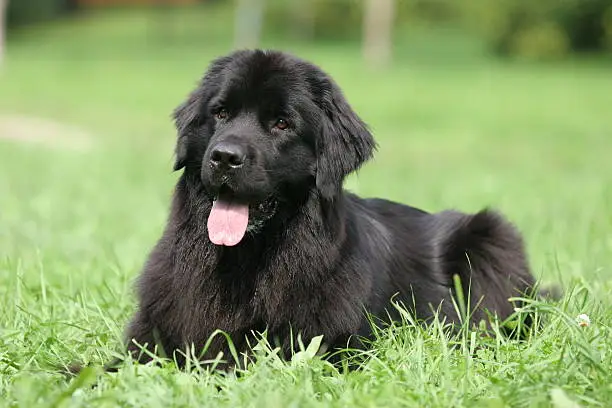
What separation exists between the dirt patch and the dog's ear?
13105mm

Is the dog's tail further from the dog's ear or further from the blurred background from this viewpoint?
the dog's ear

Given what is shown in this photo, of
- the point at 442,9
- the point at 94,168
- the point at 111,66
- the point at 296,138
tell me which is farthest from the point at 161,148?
the point at 442,9

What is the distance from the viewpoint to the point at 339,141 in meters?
4.22

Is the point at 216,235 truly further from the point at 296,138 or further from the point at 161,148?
the point at 161,148

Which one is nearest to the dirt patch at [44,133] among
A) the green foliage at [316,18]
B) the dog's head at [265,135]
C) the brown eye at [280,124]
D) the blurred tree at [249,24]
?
the dog's head at [265,135]

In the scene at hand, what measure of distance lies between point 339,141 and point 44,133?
53.2 feet

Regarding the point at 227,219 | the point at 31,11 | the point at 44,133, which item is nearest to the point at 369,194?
the point at 227,219

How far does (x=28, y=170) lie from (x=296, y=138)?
9656 mm

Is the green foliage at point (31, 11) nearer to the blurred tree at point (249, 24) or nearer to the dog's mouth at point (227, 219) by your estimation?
the blurred tree at point (249, 24)

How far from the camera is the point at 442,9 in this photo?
2291 inches

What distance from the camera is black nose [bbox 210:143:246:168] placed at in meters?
3.86

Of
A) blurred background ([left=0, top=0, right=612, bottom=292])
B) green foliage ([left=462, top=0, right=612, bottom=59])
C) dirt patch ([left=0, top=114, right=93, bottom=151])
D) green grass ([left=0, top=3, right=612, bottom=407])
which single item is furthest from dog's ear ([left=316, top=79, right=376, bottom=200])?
green foliage ([left=462, top=0, right=612, bottom=59])

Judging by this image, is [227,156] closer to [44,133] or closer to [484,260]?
[484,260]

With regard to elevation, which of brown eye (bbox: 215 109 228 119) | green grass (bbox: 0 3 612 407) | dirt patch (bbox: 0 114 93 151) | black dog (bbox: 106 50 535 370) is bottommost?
dirt patch (bbox: 0 114 93 151)
